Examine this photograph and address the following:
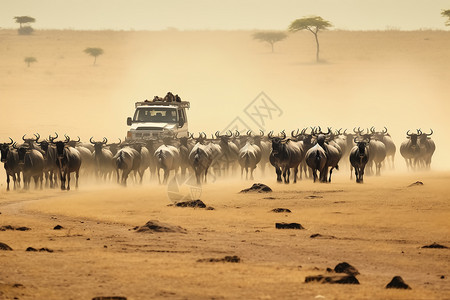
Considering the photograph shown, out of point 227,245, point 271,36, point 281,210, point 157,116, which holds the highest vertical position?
point 271,36

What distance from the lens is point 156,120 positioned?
137 feet

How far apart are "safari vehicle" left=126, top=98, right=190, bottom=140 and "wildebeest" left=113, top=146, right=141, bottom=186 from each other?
325 cm

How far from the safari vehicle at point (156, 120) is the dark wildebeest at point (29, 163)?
20.5ft

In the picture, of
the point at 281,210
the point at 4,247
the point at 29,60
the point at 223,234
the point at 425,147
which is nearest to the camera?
the point at 4,247

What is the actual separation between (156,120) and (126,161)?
531 centimetres

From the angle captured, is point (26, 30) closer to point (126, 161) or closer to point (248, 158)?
point (248, 158)

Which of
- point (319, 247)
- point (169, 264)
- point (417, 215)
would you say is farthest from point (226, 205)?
point (169, 264)

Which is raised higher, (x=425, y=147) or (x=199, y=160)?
(x=425, y=147)

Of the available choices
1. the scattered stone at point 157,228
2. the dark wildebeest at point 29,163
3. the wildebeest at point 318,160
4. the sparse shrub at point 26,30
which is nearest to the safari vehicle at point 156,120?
the dark wildebeest at point 29,163

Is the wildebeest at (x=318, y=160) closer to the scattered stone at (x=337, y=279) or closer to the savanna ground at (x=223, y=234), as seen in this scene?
the savanna ground at (x=223, y=234)

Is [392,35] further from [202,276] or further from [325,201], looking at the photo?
[202,276]

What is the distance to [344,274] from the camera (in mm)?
14602

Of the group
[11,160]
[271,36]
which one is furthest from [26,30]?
[11,160]

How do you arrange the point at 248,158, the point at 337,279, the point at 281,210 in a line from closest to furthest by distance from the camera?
1. the point at 337,279
2. the point at 281,210
3. the point at 248,158
